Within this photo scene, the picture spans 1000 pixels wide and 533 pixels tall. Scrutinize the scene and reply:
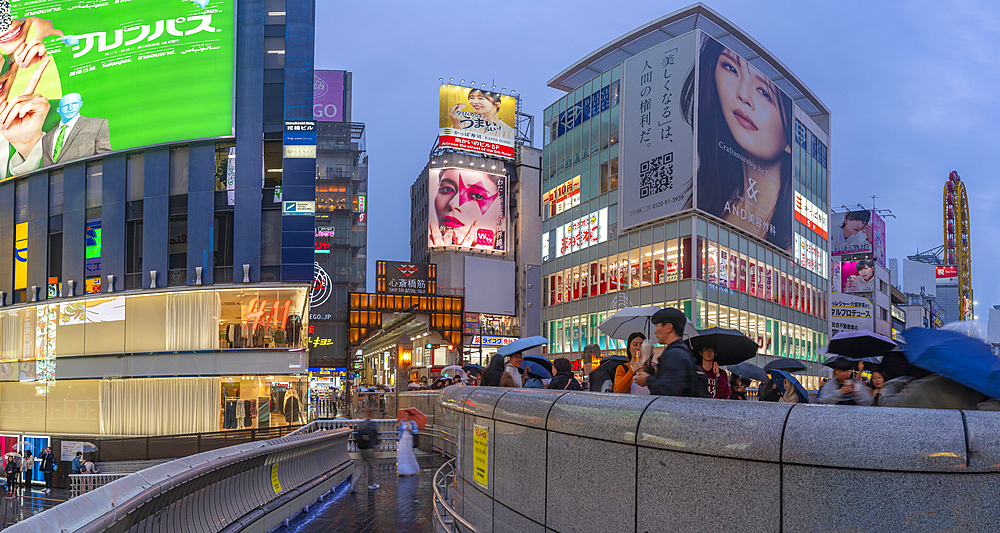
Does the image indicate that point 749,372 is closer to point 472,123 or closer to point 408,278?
point 472,123

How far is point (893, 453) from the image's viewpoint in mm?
3445

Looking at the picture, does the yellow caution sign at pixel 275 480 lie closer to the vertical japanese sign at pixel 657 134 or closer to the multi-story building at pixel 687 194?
the multi-story building at pixel 687 194

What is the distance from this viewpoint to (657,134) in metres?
48.5

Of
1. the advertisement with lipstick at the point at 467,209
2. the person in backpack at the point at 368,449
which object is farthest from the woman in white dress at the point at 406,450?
the advertisement with lipstick at the point at 467,209

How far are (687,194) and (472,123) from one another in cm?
4715

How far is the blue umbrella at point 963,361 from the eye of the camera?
4.09m

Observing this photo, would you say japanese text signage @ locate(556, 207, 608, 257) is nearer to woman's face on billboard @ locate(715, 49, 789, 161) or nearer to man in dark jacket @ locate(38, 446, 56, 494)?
woman's face on billboard @ locate(715, 49, 789, 161)

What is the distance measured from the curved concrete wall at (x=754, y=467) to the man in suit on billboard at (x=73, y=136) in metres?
36.1

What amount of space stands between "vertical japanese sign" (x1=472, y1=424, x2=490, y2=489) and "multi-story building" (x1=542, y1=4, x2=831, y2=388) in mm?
38351

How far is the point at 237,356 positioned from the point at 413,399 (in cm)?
1043

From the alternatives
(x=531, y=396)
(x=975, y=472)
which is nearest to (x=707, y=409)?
(x=975, y=472)

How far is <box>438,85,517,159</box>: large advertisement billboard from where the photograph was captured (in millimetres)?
89062

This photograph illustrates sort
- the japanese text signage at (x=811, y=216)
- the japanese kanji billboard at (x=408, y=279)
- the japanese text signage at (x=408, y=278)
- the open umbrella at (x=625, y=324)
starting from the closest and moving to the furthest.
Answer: the open umbrella at (x=625, y=324) → the japanese text signage at (x=811, y=216) → the japanese kanji billboard at (x=408, y=279) → the japanese text signage at (x=408, y=278)

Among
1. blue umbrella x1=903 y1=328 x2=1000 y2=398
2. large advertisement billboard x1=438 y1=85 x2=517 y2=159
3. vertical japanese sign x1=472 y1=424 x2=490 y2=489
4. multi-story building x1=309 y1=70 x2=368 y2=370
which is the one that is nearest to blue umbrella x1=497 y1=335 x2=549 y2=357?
vertical japanese sign x1=472 y1=424 x2=490 y2=489
